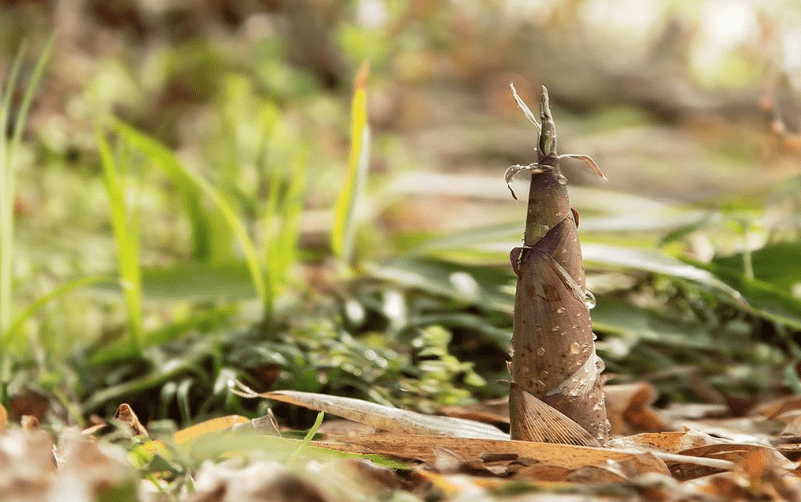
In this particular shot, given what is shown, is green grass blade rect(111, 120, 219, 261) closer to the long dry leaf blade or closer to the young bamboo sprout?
the long dry leaf blade

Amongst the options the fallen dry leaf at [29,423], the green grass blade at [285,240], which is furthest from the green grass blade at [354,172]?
the fallen dry leaf at [29,423]

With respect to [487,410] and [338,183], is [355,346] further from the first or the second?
[338,183]

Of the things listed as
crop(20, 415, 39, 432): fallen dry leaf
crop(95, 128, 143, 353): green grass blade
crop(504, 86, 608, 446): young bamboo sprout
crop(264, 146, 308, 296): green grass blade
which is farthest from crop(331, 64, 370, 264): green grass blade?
crop(20, 415, 39, 432): fallen dry leaf

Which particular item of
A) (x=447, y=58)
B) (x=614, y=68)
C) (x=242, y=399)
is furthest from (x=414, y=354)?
(x=447, y=58)

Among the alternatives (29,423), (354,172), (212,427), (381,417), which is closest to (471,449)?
(381,417)

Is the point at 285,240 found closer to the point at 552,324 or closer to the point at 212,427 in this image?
the point at 212,427

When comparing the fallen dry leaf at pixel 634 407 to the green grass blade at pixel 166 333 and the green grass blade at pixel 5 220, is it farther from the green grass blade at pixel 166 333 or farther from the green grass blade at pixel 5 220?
the green grass blade at pixel 5 220
